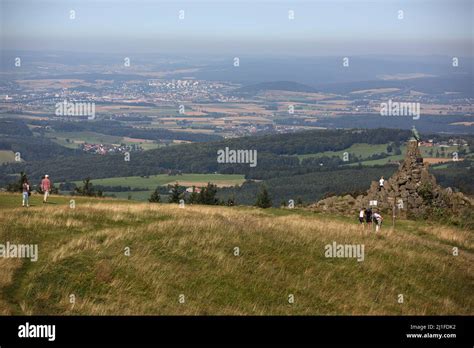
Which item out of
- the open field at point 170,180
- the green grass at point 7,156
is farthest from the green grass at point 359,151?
the green grass at point 7,156

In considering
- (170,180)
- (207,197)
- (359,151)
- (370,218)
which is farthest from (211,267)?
(359,151)

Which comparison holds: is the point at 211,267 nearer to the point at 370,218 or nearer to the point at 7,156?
the point at 370,218

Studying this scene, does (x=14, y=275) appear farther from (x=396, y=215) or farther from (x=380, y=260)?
(x=396, y=215)

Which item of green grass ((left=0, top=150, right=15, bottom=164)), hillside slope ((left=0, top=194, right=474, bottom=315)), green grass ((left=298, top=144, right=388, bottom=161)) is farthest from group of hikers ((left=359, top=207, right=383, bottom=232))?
green grass ((left=0, top=150, right=15, bottom=164))

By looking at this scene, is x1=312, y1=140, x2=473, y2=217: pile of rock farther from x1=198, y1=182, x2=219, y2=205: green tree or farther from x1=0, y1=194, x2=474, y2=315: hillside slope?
x1=198, y1=182, x2=219, y2=205: green tree

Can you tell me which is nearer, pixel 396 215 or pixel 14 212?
pixel 14 212
